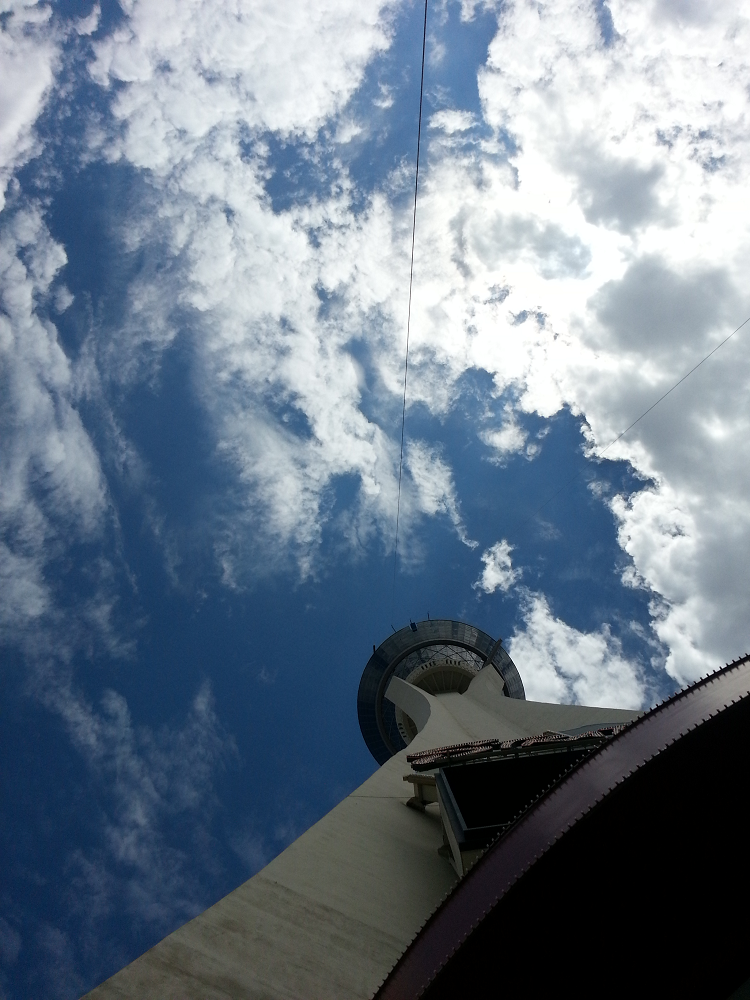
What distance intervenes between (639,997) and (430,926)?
199 cm

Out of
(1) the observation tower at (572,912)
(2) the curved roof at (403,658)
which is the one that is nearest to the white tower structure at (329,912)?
(1) the observation tower at (572,912)

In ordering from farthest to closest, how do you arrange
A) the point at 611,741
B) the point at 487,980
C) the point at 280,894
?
1. the point at 280,894
2. the point at 611,741
3. the point at 487,980

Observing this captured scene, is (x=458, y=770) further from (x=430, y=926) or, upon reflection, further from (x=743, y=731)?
(x=743, y=731)

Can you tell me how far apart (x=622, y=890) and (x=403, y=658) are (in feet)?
131

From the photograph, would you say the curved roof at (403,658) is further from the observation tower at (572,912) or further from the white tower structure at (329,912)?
the observation tower at (572,912)

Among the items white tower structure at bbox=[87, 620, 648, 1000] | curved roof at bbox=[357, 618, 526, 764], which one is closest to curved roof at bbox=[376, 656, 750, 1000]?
white tower structure at bbox=[87, 620, 648, 1000]

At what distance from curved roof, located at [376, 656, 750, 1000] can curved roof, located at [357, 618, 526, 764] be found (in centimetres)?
3922

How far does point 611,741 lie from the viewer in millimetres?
6043

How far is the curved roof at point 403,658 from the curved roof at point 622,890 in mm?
39218

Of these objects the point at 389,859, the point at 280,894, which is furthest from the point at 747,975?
the point at 389,859

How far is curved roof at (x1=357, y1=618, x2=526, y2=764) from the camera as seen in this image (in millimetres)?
43688

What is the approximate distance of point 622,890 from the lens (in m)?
5.09

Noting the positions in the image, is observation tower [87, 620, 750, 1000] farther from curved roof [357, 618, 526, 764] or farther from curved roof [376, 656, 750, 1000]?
curved roof [357, 618, 526, 764]

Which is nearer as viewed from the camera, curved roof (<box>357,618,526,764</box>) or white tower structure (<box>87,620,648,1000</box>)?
white tower structure (<box>87,620,648,1000</box>)
